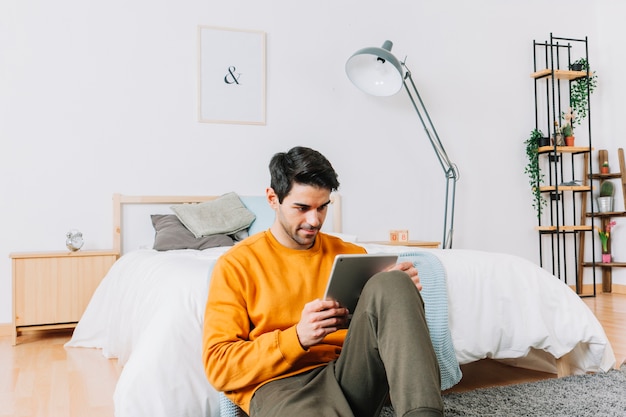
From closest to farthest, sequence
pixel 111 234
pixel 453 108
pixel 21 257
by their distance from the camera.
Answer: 1. pixel 21 257
2. pixel 111 234
3. pixel 453 108

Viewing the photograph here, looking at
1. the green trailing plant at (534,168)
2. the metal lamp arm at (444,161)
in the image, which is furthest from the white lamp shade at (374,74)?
the green trailing plant at (534,168)

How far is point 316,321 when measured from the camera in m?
1.16

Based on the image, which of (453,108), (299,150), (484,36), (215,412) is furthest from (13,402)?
(484,36)

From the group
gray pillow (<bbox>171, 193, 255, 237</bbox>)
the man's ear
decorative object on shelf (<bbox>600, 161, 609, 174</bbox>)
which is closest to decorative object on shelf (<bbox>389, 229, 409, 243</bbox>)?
gray pillow (<bbox>171, 193, 255, 237</bbox>)

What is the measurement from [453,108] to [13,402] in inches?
140

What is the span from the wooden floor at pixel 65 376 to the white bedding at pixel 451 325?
124mm

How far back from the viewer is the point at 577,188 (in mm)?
4547

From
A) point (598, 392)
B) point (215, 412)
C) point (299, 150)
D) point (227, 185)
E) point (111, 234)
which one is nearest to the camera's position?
point (299, 150)

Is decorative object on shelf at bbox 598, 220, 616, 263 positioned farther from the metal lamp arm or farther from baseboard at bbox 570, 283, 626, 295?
the metal lamp arm

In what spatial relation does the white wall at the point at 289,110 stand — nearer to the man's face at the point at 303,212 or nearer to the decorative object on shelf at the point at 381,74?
the decorative object on shelf at the point at 381,74

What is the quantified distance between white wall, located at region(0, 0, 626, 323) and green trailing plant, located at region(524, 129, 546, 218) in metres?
0.06

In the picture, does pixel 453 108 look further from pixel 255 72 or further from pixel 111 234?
pixel 111 234

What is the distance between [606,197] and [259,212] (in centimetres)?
307

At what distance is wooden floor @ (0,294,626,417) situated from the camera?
6.63 feet
